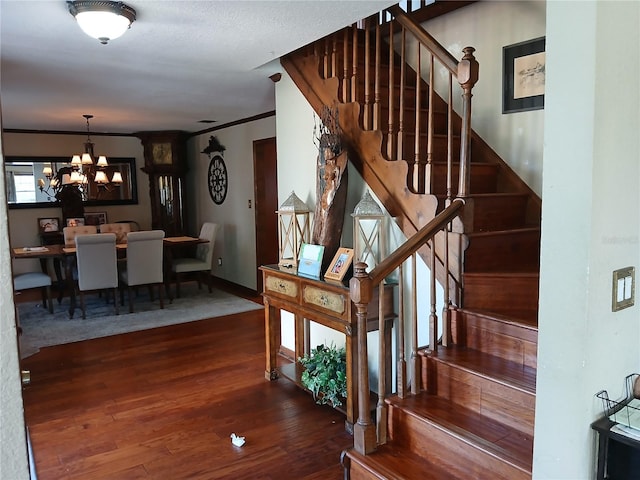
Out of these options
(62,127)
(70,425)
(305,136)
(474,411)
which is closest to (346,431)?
(474,411)

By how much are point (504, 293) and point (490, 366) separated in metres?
0.45

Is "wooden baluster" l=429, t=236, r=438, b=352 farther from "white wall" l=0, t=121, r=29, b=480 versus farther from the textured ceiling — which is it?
"white wall" l=0, t=121, r=29, b=480

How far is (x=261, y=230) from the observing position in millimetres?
Answer: 6539

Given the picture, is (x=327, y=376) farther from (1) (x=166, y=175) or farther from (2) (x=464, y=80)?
(1) (x=166, y=175)

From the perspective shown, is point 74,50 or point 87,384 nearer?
point 74,50

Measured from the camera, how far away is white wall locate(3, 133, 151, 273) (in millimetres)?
7250

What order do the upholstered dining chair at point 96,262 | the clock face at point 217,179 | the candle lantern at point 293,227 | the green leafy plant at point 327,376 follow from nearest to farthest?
1. the green leafy plant at point 327,376
2. the candle lantern at point 293,227
3. the upholstered dining chair at point 96,262
4. the clock face at point 217,179

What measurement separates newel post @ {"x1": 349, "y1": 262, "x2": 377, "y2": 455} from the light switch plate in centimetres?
95

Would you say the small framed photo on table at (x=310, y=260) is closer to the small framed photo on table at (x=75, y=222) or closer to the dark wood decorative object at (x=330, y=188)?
the dark wood decorative object at (x=330, y=188)

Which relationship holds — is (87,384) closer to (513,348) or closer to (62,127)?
(513,348)

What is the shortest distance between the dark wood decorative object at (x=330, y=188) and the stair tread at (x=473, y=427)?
1218mm

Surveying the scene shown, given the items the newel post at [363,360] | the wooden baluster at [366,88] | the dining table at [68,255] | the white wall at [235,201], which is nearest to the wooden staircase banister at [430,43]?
the wooden baluster at [366,88]

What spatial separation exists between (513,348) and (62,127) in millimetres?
7015

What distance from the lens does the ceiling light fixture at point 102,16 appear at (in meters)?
2.37
